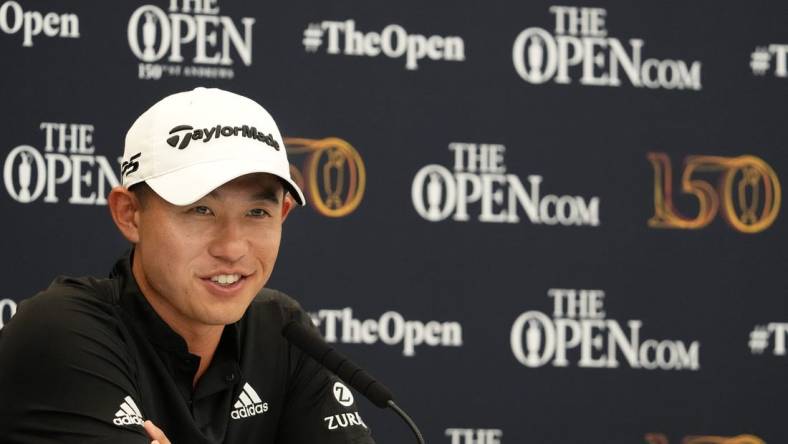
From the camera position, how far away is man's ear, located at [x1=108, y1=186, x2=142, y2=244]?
6.28 ft

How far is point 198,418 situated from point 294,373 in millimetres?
231

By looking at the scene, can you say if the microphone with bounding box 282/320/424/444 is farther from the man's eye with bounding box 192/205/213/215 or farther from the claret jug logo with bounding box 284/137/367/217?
the claret jug logo with bounding box 284/137/367/217

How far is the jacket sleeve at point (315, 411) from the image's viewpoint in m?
2.10

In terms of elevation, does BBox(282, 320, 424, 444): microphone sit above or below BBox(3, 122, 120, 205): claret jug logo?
below

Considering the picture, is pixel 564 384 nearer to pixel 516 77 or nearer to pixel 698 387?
pixel 698 387

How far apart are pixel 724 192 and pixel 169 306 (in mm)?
2020

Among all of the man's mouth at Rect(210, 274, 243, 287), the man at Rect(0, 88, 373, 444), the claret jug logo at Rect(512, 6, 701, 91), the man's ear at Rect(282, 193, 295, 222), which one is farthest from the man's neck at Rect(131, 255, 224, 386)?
the claret jug logo at Rect(512, 6, 701, 91)

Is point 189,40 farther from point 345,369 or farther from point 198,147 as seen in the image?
point 345,369

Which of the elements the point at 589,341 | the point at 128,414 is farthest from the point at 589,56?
the point at 128,414

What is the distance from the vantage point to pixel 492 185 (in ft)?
11.2

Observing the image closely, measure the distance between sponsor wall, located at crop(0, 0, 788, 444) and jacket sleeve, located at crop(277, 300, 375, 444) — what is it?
44.9 inches

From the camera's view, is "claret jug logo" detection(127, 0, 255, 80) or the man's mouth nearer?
the man's mouth

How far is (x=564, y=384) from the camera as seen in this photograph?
3.42 m

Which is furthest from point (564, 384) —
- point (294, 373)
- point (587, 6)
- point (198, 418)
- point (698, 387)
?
point (198, 418)
